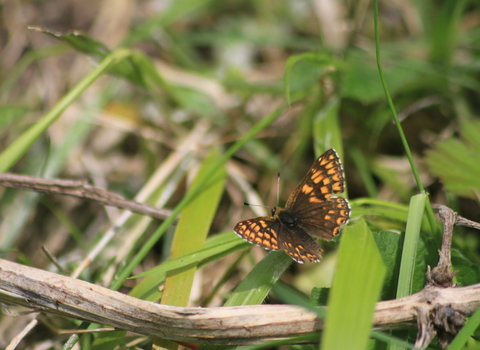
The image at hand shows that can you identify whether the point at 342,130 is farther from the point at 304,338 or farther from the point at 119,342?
the point at 119,342

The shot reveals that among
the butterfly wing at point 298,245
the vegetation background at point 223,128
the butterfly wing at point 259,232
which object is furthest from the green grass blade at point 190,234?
the butterfly wing at point 298,245

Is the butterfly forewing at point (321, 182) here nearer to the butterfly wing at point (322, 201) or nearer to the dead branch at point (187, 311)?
the butterfly wing at point (322, 201)

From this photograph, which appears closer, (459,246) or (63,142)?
(459,246)

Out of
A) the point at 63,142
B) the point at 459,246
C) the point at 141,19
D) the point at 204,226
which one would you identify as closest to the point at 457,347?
the point at 459,246

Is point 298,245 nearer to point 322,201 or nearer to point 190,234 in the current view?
point 322,201

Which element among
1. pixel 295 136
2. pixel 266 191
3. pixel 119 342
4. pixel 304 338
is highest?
pixel 295 136

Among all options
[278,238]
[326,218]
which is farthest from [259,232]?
[326,218]
